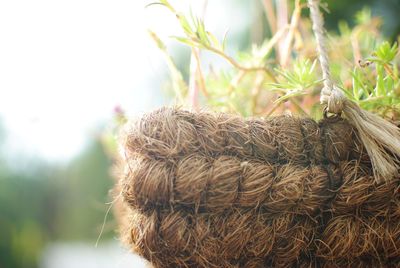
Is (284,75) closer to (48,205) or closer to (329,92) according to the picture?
(329,92)

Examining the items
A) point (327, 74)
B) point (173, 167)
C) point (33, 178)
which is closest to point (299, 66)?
point (327, 74)

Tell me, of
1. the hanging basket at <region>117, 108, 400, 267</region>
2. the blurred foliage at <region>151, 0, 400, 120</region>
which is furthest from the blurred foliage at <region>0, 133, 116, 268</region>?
the hanging basket at <region>117, 108, 400, 267</region>

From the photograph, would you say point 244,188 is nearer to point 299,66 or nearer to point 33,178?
point 299,66

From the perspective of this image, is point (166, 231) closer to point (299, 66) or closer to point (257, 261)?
point (257, 261)

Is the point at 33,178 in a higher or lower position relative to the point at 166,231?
lower

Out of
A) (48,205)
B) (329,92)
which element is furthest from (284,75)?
(48,205)

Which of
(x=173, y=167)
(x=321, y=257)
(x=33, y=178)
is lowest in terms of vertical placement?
(x=33, y=178)

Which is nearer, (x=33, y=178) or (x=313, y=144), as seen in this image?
(x=313, y=144)
